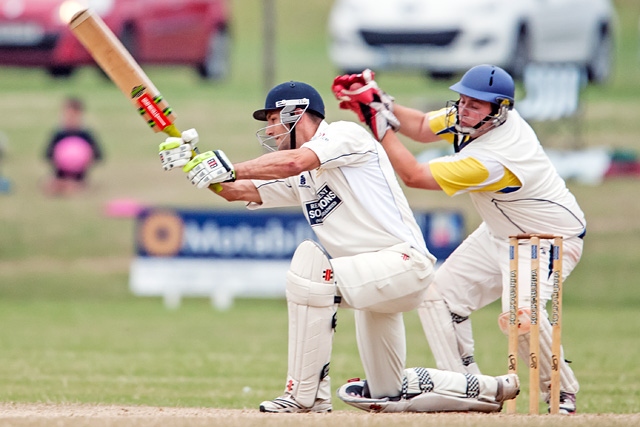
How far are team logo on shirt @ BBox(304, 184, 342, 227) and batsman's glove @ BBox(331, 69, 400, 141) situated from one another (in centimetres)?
65

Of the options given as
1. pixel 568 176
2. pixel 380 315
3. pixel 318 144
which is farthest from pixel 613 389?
pixel 568 176

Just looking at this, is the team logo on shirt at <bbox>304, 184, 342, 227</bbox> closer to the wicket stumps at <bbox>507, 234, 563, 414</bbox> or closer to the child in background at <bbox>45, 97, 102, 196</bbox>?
the wicket stumps at <bbox>507, 234, 563, 414</bbox>

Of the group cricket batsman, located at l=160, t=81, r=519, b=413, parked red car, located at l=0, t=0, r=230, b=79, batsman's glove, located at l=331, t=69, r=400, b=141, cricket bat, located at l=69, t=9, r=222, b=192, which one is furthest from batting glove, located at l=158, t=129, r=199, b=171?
parked red car, located at l=0, t=0, r=230, b=79

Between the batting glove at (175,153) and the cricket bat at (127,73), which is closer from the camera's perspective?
the batting glove at (175,153)

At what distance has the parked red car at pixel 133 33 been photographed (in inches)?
583

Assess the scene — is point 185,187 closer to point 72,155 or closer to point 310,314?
point 72,155

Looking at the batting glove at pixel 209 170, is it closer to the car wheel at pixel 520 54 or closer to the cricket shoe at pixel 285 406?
the cricket shoe at pixel 285 406

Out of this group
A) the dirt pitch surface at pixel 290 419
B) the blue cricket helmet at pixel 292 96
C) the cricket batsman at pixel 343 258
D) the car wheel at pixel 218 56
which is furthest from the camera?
the car wheel at pixel 218 56

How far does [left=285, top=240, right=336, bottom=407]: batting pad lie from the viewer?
19.2 ft

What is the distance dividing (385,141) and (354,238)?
0.77 m

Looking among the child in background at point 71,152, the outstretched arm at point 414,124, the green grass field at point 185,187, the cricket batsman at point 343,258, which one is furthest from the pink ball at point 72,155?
the cricket batsman at point 343,258

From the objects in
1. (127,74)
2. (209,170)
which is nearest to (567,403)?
(209,170)

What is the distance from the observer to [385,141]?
665 centimetres

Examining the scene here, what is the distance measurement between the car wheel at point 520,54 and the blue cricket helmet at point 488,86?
837 centimetres
